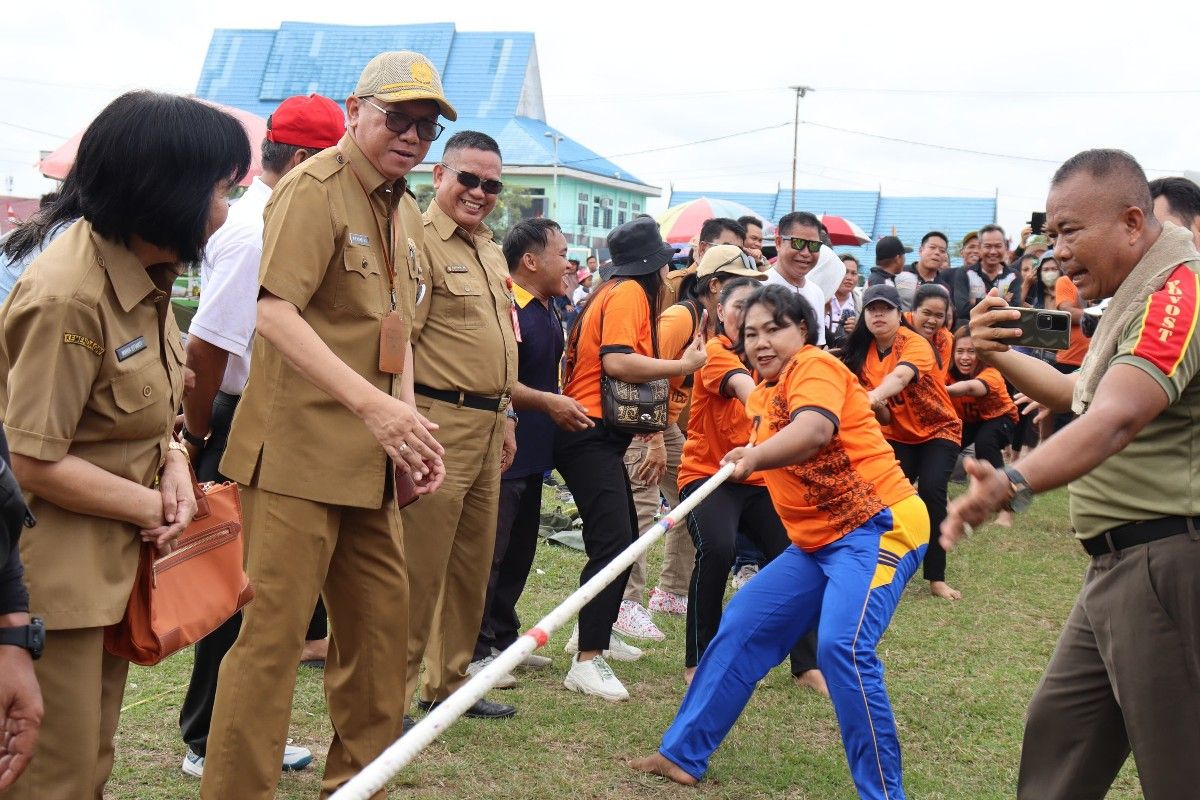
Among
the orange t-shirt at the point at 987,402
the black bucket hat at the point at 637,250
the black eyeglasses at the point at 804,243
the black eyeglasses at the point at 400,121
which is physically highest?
the black eyeglasses at the point at 400,121

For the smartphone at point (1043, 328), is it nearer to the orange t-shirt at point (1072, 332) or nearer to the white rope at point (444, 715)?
the white rope at point (444, 715)

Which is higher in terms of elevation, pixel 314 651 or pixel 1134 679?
pixel 1134 679

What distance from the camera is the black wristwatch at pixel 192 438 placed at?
4060 millimetres

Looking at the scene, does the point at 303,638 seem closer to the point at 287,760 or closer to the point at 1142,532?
the point at 287,760

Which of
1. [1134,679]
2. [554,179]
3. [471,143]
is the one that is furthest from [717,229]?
[554,179]

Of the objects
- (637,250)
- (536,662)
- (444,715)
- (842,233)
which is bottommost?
(536,662)

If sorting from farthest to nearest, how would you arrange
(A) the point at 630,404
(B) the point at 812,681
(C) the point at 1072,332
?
1. (C) the point at 1072,332
2. (B) the point at 812,681
3. (A) the point at 630,404

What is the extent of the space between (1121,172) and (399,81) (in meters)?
2.07

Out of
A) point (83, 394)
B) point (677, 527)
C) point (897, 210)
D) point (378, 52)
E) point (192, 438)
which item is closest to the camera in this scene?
point (83, 394)

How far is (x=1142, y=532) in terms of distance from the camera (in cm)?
300

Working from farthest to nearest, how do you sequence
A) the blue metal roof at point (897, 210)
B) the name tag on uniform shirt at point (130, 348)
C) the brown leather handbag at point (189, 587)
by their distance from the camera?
the blue metal roof at point (897, 210)
the brown leather handbag at point (189, 587)
the name tag on uniform shirt at point (130, 348)

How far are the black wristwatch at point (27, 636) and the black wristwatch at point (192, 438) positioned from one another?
2058mm

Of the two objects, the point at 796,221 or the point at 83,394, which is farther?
the point at 796,221

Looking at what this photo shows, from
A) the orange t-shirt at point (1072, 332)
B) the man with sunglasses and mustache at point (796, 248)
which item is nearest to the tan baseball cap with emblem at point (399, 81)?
the man with sunglasses and mustache at point (796, 248)
